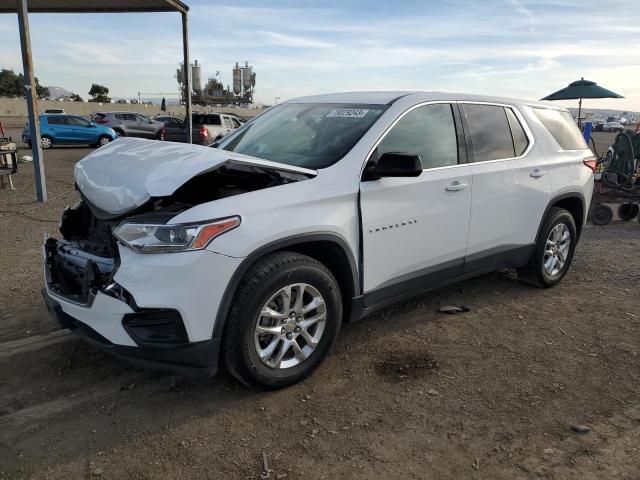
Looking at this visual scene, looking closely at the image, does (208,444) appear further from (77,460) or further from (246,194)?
(246,194)

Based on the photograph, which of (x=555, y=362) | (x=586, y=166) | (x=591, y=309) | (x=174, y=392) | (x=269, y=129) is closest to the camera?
(x=174, y=392)

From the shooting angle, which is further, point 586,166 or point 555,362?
point 586,166

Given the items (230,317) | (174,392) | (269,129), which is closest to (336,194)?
(230,317)

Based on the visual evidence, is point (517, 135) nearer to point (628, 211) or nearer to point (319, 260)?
point (319, 260)

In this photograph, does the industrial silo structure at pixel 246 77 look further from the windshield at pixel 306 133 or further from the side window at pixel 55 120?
the windshield at pixel 306 133

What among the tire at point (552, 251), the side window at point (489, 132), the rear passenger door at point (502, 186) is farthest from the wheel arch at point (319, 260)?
the tire at point (552, 251)

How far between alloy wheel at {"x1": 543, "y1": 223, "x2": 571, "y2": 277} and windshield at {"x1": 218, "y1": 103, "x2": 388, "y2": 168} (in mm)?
2435

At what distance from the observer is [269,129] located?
4230 millimetres

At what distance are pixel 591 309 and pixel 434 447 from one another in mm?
2744

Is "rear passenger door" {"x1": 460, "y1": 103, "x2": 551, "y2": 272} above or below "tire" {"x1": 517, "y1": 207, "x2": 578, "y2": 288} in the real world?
above

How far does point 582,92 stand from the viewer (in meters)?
13.6

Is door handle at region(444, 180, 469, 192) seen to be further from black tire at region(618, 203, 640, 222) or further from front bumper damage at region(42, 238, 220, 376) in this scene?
black tire at region(618, 203, 640, 222)

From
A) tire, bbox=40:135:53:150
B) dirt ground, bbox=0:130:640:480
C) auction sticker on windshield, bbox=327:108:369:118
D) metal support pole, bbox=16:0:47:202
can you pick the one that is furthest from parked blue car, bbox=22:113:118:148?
auction sticker on windshield, bbox=327:108:369:118

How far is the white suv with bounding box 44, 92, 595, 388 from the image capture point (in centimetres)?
271
